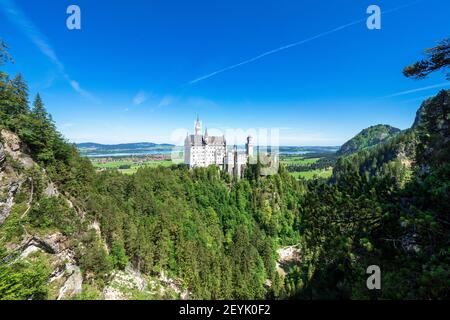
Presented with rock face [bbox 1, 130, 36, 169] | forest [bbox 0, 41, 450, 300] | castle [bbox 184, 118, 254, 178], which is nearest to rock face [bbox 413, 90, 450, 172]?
forest [bbox 0, 41, 450, 300]

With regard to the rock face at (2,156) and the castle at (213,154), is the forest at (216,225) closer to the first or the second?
the rock face at (2,156)

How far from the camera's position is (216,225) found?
70.6 meters

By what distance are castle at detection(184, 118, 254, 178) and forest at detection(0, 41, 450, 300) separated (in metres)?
17.2

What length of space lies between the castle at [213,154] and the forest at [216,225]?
17.2 m

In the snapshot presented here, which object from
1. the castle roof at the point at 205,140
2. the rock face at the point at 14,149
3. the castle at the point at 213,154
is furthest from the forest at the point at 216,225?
the castle roof at the point at 205,140

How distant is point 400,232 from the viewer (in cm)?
893

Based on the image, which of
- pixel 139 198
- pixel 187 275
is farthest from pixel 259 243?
pixel 139 198

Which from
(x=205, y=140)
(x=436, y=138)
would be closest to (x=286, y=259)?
(x=205, y=140)

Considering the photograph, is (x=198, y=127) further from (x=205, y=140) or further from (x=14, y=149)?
(x=14, y=149)

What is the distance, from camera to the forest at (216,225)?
28.1 feet

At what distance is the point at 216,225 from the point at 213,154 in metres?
38.5

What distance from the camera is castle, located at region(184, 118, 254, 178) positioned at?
9572 centimetres

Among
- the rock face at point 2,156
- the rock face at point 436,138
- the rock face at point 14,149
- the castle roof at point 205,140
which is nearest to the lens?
the rock face at point 436,138

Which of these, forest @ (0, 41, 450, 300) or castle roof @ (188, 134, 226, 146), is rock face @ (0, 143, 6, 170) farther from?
A: castle roof @ (188, 134, 226, 146)
